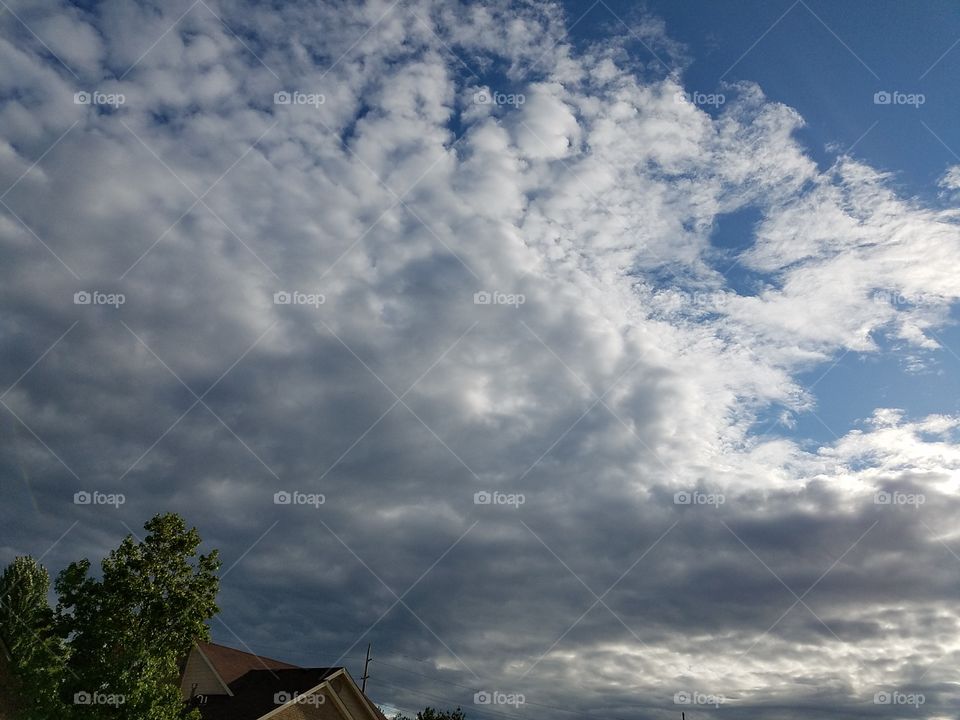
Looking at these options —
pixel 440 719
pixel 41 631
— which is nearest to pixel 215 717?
pixel 41 631

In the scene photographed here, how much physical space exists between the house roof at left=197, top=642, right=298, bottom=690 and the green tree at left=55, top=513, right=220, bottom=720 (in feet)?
67.2

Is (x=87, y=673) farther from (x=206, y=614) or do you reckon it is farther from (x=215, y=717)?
(x=215, y=717)

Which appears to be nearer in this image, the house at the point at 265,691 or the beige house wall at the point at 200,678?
the house at the point at 265,691

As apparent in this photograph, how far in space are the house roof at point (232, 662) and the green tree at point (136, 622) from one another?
67.2 feet

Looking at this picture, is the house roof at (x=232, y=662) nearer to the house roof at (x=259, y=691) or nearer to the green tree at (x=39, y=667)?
the house roof at (x=259, y=691)

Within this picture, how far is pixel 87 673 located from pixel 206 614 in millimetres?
3864

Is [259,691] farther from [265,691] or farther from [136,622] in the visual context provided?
[136,622]

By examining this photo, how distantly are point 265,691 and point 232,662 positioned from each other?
4825mm

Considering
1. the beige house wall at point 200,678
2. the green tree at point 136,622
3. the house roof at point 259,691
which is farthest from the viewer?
the beige house wall at point 200,678

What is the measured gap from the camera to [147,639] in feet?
75.2

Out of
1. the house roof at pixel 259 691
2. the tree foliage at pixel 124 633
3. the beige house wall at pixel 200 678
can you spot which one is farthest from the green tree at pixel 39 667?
the beige house wall at pixel 200 678

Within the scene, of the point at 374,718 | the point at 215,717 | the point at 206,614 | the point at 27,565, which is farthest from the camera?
the point at 27,565

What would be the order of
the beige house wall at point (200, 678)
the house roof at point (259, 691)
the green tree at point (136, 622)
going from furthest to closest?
the beige house wall at point (200, 678), the house roof at point (259, 691), the green tree at point (136, 622)

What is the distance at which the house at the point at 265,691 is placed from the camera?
3962cm
